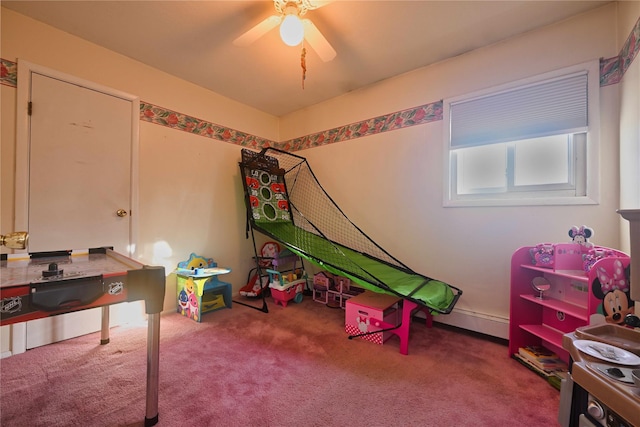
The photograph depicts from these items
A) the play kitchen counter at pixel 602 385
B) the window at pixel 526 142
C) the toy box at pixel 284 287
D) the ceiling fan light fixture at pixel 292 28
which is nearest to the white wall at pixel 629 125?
the window at pixel 526 142

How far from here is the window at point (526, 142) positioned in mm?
1845

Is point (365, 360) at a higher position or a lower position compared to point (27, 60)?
lower

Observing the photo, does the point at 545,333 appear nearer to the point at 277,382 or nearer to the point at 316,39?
the point at 277,382

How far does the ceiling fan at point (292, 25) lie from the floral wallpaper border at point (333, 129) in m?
1.17

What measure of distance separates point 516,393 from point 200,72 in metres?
3.67

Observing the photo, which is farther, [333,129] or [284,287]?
[333,129]

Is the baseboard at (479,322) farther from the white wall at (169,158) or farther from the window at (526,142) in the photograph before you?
Answer: the white wall at (169,158)

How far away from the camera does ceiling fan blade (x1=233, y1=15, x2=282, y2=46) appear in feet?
5.52

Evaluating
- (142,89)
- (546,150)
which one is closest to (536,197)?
(546,150)

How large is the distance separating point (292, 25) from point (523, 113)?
1919 millimetres

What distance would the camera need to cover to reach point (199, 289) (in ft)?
8.01

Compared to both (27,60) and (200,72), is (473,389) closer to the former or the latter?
(200,72)

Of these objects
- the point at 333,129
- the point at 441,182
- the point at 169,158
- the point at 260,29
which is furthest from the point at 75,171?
the point at 441,182

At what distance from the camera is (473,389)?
1.50 m
